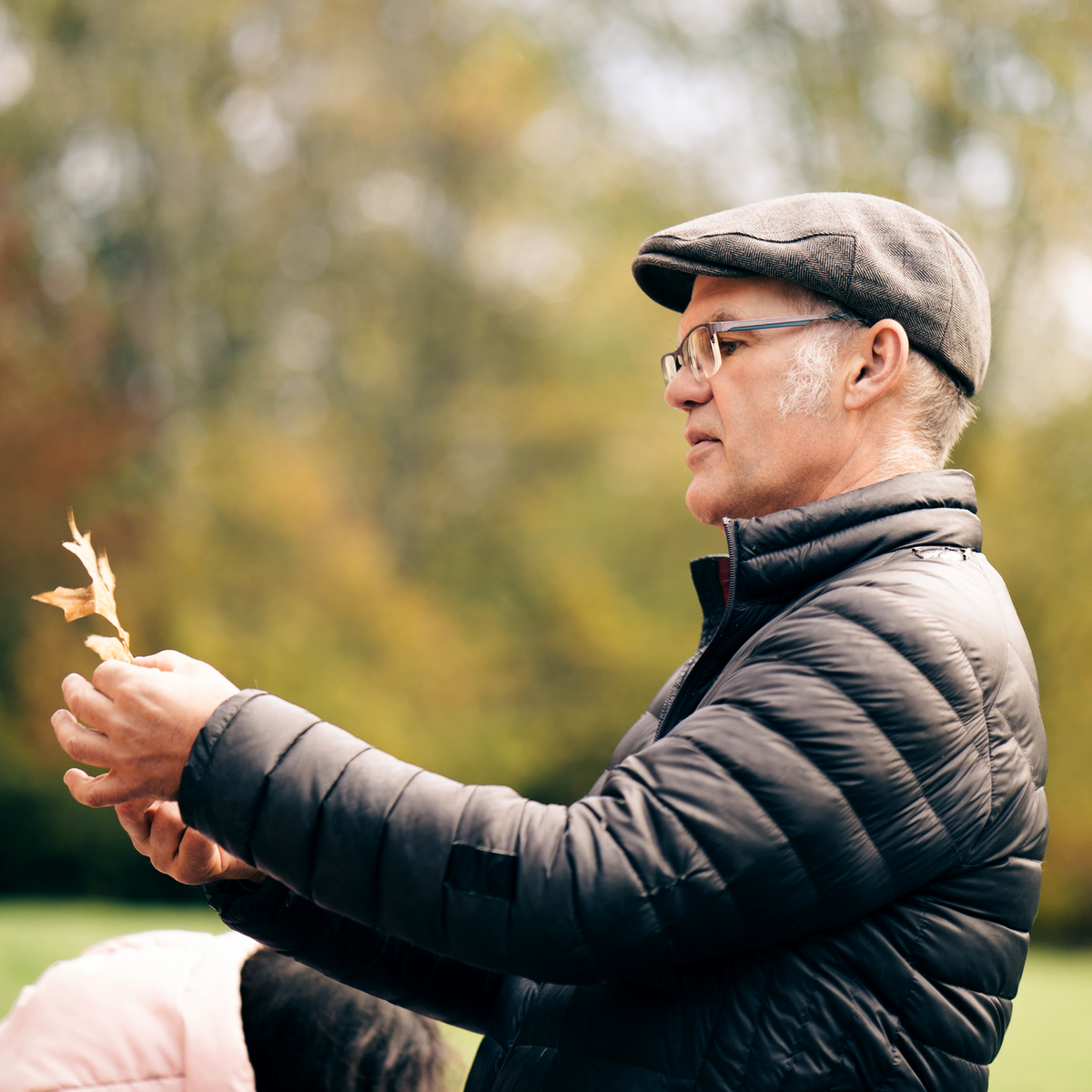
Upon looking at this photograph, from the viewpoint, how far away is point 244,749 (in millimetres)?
1188

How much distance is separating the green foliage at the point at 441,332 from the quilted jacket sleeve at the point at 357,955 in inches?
296

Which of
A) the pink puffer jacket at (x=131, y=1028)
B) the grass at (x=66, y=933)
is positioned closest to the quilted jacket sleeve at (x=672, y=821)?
the pink puffer jacket at (x=131, y=1028)

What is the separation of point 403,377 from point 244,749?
1096 centimetres

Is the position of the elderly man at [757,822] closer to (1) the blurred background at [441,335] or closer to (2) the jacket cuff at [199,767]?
(2) the jacket cuff at [199,767]

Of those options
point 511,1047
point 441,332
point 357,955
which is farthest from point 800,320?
point 441,332

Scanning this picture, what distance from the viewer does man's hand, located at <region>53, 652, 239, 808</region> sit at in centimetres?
122

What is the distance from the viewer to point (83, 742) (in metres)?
1.24

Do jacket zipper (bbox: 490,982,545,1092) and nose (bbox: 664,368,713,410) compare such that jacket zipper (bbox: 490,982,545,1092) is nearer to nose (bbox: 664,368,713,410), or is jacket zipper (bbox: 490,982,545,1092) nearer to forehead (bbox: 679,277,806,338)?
nose (bbox: 664,368,713,410)

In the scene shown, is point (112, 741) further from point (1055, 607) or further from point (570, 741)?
point (570, 741)

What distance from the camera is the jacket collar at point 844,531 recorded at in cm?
136

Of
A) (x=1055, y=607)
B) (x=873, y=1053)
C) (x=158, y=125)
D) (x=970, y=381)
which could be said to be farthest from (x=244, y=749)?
(x=158, y=125)

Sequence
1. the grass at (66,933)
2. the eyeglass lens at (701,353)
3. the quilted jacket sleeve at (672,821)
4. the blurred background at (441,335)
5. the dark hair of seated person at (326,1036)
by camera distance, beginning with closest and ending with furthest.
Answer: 1. the quilted jacket sleeve at (672,821)
2. the eyeglass lens at (701,353)
3. the dark hair of seated person at (326,1036)
4. the grass at (66,933)
5. the blurred background at (441,335)

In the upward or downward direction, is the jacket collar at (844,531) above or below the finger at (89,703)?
above

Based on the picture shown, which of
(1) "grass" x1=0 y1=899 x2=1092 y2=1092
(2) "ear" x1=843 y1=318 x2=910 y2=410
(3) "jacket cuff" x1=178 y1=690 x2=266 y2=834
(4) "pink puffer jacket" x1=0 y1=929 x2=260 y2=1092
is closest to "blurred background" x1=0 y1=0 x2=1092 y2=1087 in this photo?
(1) "grass" x1=0 y1=899 x2=1092 y2=1092
